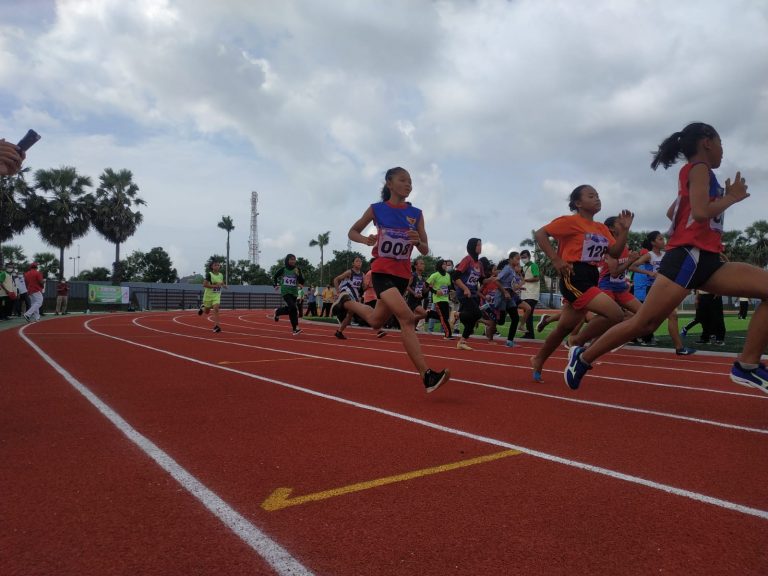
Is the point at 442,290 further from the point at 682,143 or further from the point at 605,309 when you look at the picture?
the point at 682,143

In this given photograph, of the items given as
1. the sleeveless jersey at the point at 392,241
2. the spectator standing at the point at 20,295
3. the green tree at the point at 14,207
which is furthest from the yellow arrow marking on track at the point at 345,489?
the green tree at the point at 14,207

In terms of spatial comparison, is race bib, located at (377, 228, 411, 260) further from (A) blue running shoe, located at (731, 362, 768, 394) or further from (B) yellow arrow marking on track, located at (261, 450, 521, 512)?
(A) blue running shoe, located at (731, 362, 768, 394)

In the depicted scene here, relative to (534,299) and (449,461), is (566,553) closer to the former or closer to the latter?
(449,461)

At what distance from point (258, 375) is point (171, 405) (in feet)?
6.09

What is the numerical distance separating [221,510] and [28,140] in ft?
8.64

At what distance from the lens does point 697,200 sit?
3717 mm

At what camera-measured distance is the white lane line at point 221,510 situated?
1931 millimetres

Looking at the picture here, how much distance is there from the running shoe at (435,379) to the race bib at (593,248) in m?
2.00

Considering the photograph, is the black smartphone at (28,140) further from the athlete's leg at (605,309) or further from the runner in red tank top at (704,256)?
the athlete's leg at (605,309)

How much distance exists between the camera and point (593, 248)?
18.1 feet

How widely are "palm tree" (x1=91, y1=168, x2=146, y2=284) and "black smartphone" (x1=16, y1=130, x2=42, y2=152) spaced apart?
130ft

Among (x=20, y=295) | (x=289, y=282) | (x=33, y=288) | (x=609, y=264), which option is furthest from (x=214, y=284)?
(x=20, y=295)

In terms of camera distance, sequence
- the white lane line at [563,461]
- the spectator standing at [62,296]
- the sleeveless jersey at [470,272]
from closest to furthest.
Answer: the white lane line at [563,461] < the sleeveless jersey at [470,272] < the spectator standing at [62,296]

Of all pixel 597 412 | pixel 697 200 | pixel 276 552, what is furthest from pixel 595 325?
pixel 276 552
